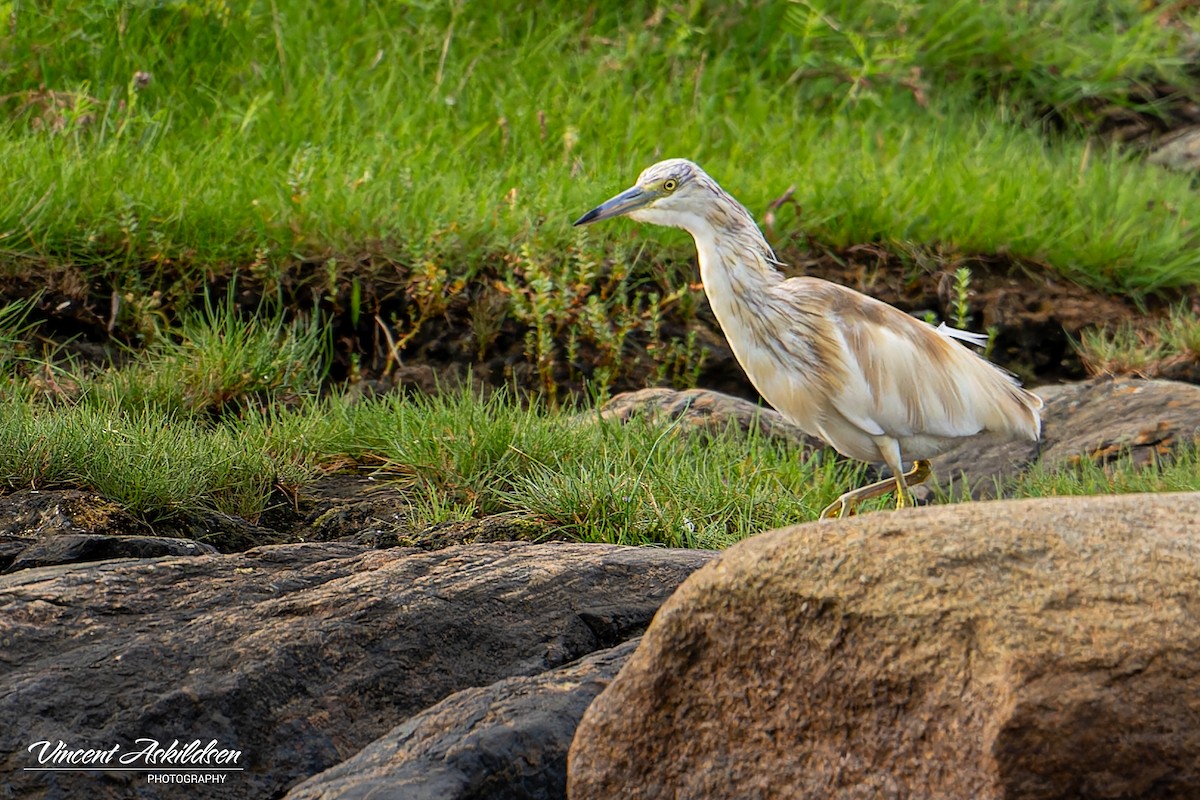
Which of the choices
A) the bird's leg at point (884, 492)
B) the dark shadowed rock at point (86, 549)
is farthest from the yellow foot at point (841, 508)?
the dark shadowed rock at point (86, 549)

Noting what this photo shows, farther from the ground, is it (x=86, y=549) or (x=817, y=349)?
(x=817, y=349)

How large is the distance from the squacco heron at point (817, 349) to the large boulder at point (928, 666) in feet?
6.26

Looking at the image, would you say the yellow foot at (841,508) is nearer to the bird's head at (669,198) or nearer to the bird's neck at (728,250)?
the bird's neck at (728,250)

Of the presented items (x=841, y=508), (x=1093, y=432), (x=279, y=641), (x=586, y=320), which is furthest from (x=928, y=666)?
(x=586, y=320)

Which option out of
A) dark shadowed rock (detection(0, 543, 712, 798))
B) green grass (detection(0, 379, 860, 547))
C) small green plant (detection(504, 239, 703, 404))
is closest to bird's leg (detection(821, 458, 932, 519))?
green grass (detection(0, 379, 860, 547))

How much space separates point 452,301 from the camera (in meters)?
6.07

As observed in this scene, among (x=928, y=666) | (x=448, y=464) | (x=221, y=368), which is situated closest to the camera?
(x=928, y=666)

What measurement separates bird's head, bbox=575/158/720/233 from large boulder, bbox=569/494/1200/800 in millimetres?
2080

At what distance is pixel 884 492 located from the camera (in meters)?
4.62

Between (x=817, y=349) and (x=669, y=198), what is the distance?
660 millimetres

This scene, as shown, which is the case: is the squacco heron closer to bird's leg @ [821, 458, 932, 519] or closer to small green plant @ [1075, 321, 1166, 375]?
bird's leg @ [821, 458, 932, 519]

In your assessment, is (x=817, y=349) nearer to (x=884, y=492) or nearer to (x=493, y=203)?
(x=884, y=492)

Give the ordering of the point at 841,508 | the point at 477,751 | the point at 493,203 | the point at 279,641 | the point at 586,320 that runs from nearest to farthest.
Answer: the point at 477,751 < the point at 279,641 < the point at 841,508 < the point at 586,320 < the point at 493,203

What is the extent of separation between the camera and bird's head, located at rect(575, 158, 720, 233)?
459 centimetres
